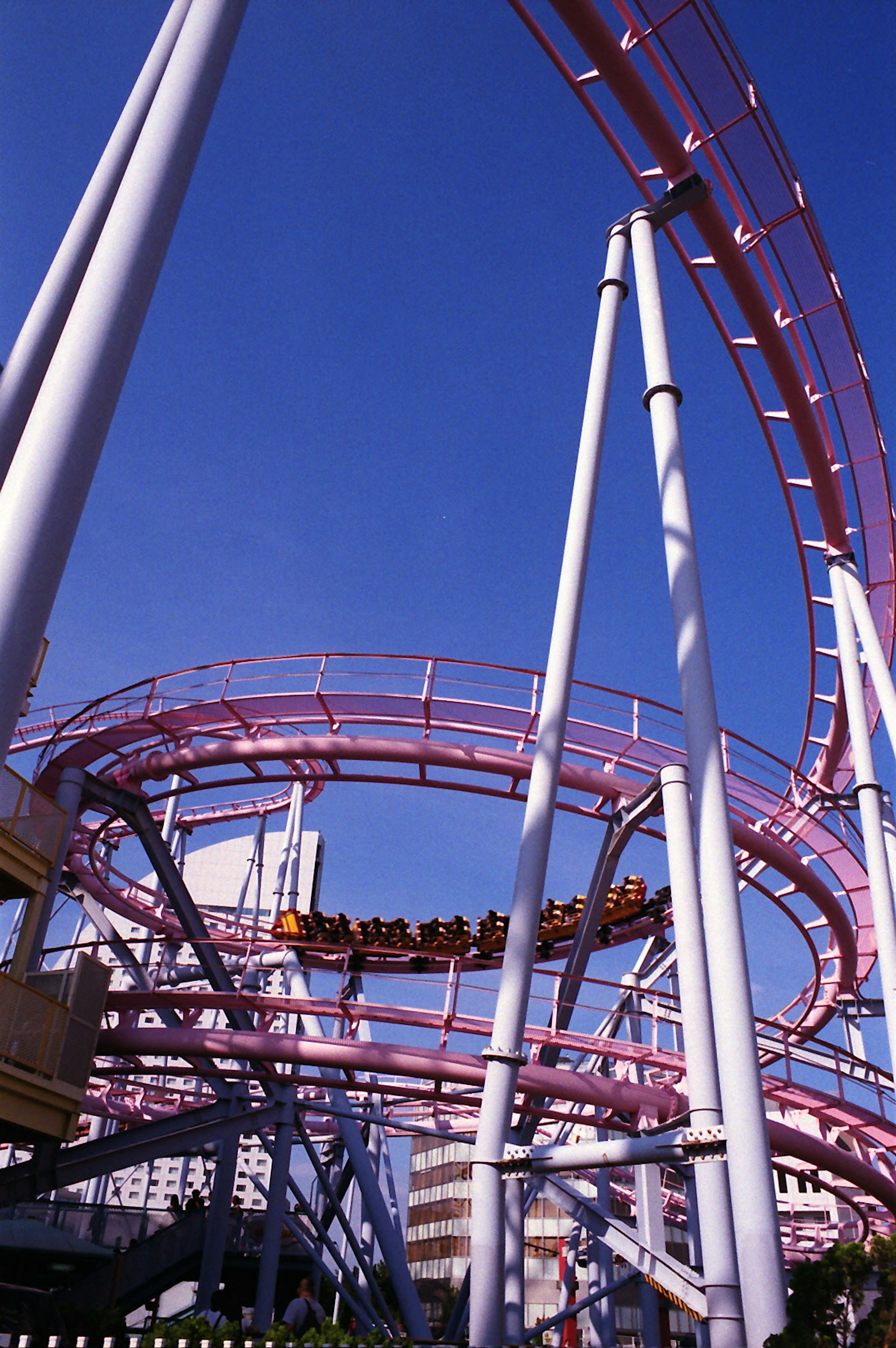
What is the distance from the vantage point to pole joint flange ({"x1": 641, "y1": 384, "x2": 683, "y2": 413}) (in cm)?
1036

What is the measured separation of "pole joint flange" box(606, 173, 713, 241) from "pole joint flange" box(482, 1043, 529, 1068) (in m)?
8.57

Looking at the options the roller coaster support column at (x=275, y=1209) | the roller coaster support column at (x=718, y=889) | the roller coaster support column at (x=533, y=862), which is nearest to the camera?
the roller coaster support column at (x=718, y=889)

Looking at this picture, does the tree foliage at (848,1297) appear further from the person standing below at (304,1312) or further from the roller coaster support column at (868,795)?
the person standing below at (304,1312)

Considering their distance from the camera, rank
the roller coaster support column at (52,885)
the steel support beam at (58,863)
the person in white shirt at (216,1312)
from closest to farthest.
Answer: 1. the person in white shirt at (216,1312)
2. the roller coaster support column at (52,885)
3. the steel support beam at (58,863)

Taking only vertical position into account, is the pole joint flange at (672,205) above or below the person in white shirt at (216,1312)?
above

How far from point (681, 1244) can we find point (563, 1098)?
53.4 m

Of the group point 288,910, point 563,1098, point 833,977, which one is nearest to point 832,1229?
point 833,977

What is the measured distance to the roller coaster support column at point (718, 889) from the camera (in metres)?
6.38

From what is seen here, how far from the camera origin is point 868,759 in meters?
14.2

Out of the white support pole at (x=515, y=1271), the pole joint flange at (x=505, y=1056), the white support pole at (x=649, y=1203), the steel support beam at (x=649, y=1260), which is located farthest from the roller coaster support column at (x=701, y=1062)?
the white support pole at (x=515, y=1271)

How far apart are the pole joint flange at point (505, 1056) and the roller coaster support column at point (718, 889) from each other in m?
1.43

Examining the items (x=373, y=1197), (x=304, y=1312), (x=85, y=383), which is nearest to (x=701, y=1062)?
(x=85, y=383)

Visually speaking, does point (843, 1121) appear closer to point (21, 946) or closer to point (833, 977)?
point (833, 977)

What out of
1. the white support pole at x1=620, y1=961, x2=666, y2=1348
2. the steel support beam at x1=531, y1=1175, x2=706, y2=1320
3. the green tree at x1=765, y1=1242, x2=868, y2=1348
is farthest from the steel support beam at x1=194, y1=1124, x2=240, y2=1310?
the green tree at x1=765, y1=1242, x2=868, y2=1348
